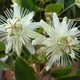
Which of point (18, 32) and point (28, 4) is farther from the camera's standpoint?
point (28, 4)

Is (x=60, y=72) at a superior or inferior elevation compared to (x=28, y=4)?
inferior

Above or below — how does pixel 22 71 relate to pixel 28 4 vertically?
below

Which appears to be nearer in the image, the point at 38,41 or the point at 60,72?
the point at 38,41

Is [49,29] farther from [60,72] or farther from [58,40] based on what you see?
[60,72]

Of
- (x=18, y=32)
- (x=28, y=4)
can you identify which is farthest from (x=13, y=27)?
(x=28, y=4)

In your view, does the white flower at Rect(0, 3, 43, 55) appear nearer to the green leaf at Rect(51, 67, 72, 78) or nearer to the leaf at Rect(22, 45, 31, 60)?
the leaf at Rect(22, 45, 31, 60)

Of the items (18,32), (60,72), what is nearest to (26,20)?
(18,32)

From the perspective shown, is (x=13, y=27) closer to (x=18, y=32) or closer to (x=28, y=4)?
(x=18, y=32)

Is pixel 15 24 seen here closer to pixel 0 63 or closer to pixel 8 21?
pixel 8 21
